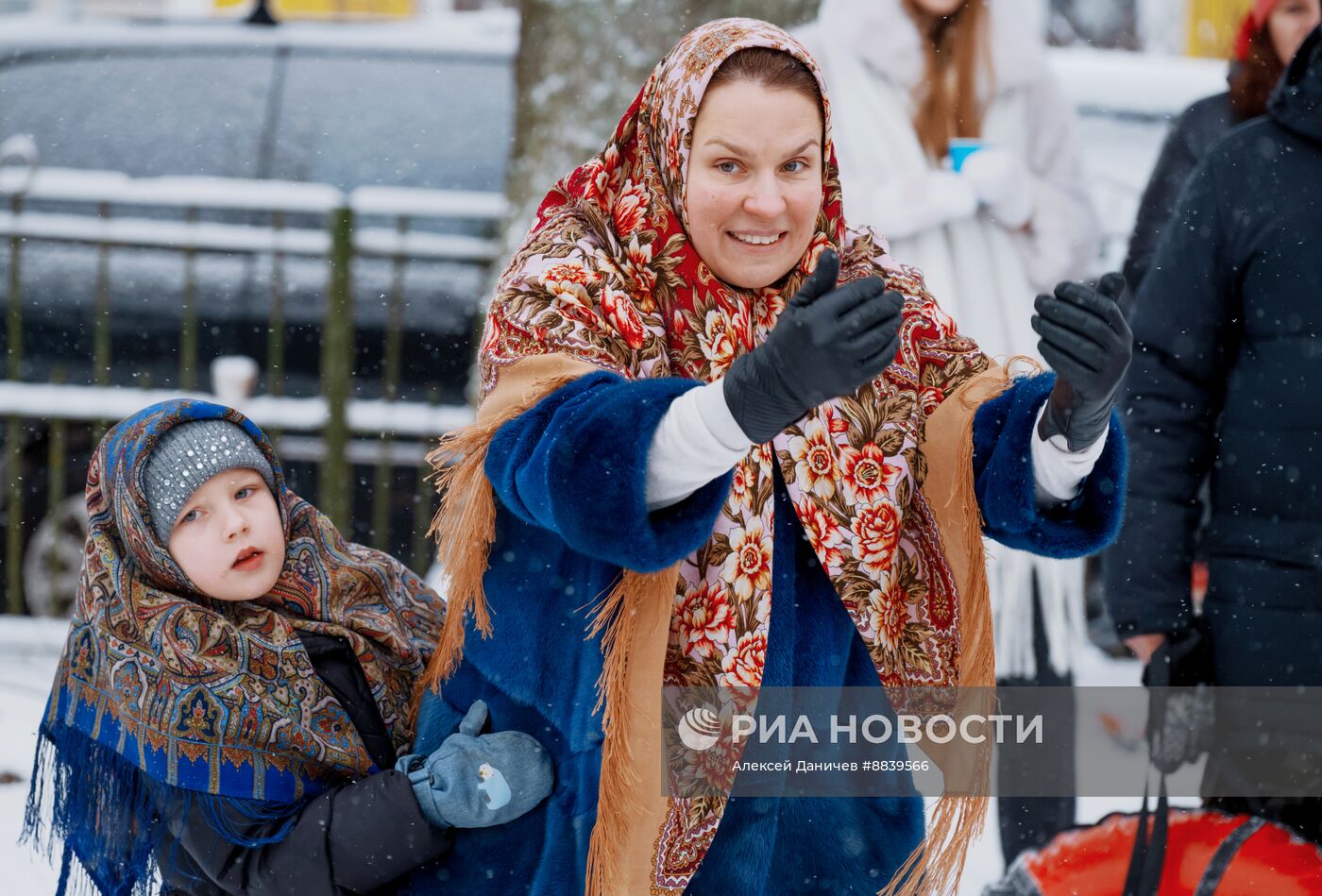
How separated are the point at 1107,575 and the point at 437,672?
132 cm

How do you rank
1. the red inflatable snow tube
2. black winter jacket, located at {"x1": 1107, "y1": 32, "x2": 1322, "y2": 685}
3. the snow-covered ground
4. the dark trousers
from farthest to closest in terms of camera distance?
the dark trousers
the snow-covered ground
black winter jacket, located at {"x1": 1107, "y1": 32, "x2": 1322, "y2": 685}
the red inflatable snow tube

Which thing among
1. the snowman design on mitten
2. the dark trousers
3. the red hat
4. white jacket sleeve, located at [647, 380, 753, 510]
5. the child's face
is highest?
the red hat

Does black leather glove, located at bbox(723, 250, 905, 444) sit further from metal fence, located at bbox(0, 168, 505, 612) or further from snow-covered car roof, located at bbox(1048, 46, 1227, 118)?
snow-covered car roof, located at bbox(1048, 46, 1227, 118)

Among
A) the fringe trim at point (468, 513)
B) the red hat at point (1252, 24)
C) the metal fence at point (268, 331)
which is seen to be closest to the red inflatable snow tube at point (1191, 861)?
the fringe trim at point (468, 513)

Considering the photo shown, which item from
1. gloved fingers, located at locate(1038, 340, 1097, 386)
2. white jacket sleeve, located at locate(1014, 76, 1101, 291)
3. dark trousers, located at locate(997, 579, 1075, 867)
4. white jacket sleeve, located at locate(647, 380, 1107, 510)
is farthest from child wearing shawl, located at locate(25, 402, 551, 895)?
white jacket sleeve, located at locate(1014, 76, 1101, 291)

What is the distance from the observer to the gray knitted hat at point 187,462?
1.83 metres

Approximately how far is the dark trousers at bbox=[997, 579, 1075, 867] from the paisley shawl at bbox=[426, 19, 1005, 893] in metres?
1.55

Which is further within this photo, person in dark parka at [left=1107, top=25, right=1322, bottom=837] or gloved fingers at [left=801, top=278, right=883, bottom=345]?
person in dark parka at [left=1107, top=25, right=1322, bottom=837]

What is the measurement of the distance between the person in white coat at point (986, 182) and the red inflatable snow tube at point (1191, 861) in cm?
86

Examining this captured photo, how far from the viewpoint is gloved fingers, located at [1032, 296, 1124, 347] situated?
1.52 m

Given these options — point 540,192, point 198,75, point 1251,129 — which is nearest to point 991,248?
point 1251,129

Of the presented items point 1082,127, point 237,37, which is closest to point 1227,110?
point 1082,127

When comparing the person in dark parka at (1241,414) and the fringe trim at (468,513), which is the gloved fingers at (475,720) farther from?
the person in dark parka at (1241,414)

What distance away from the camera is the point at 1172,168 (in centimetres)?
359
